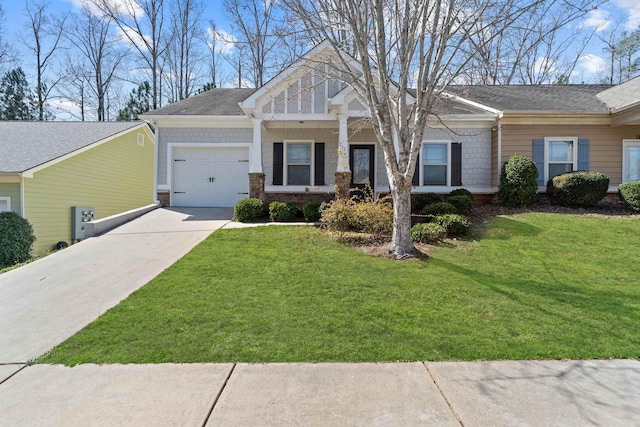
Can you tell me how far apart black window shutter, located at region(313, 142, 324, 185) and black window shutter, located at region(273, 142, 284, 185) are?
120cm

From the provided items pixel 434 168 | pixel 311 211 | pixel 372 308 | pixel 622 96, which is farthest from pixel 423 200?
pixel 622 96

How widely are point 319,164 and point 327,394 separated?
10.1 meters

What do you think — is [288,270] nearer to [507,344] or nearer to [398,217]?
[398,217]

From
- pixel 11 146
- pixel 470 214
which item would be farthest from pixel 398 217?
pixel 11 146

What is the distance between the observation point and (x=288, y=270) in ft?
19.1

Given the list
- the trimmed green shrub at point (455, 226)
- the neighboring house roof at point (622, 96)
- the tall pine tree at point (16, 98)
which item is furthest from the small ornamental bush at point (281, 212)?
the tall pine tree at point (16, 98)

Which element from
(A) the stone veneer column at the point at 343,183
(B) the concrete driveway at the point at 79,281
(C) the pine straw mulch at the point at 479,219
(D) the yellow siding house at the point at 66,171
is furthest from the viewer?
(D) the yellow siding house at the point at 66,171

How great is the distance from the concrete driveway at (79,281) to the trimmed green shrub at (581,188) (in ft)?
34.3

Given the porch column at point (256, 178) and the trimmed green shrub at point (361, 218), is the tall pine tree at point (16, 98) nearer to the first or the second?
the porch column at point (256, 178)

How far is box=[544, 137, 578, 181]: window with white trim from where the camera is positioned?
11.8 meters

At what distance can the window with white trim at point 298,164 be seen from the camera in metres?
12.5

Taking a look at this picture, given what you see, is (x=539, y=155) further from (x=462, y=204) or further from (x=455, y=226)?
(x=455, y=226)

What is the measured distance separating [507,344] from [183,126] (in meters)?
12.3

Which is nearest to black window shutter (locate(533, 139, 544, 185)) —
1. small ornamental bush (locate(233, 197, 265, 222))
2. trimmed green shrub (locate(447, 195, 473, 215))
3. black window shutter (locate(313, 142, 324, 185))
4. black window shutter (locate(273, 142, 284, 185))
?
trimmed green shrub (locate(447, 195, 473, 215))
